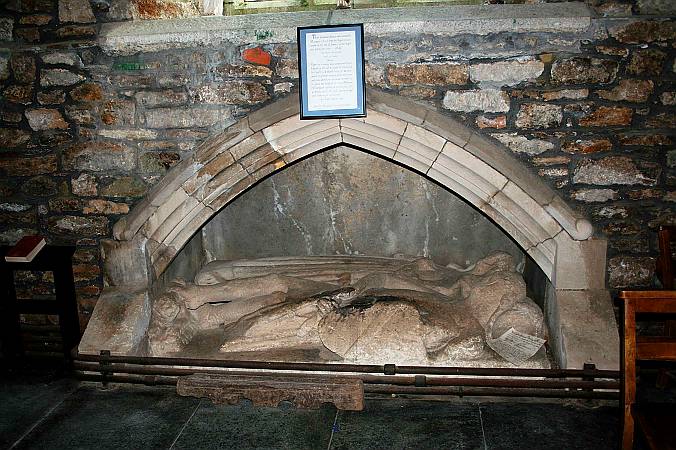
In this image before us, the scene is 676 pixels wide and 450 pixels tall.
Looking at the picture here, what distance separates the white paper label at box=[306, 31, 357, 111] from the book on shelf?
178 centimetres

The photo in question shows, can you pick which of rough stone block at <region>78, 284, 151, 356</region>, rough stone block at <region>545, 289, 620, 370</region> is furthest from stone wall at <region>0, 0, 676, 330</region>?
rough stone block at <region>78, 284, 151, 356</region>

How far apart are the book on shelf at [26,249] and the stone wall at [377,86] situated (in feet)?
0.47

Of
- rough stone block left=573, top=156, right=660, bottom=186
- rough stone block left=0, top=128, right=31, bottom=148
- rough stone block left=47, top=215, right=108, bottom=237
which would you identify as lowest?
rough stone block left=47, top=215, right=108, bottom=237

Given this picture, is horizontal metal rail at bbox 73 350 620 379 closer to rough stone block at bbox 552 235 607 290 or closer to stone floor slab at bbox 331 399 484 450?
stone floor slab at bbox 331 399 484 450

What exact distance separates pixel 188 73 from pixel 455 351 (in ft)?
6.69

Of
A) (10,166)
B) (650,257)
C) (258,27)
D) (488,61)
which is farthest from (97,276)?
(650,257)

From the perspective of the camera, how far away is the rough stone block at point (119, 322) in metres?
3.33

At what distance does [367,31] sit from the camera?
3117mm

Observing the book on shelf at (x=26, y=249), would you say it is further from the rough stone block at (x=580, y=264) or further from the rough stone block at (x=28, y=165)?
the rough stone block at (x=580, y=264)

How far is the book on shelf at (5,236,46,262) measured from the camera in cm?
345

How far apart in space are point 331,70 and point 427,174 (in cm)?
77

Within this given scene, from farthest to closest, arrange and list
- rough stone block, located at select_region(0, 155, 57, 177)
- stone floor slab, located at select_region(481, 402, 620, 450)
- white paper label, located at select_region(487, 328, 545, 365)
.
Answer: rough stone block, located at select_region(0, 155, 57, 177), white paper label, located at select_region(487, 328, 545, 365), stone floor slab, located at select_region(481, 402, 620, 450)

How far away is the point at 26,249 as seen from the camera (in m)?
3.50

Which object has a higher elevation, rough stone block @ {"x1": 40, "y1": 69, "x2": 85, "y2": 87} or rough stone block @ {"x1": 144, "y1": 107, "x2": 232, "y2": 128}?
rough stone block @ {"x1": 40, "y1": 69, "x2": 85, "y2": 87}
